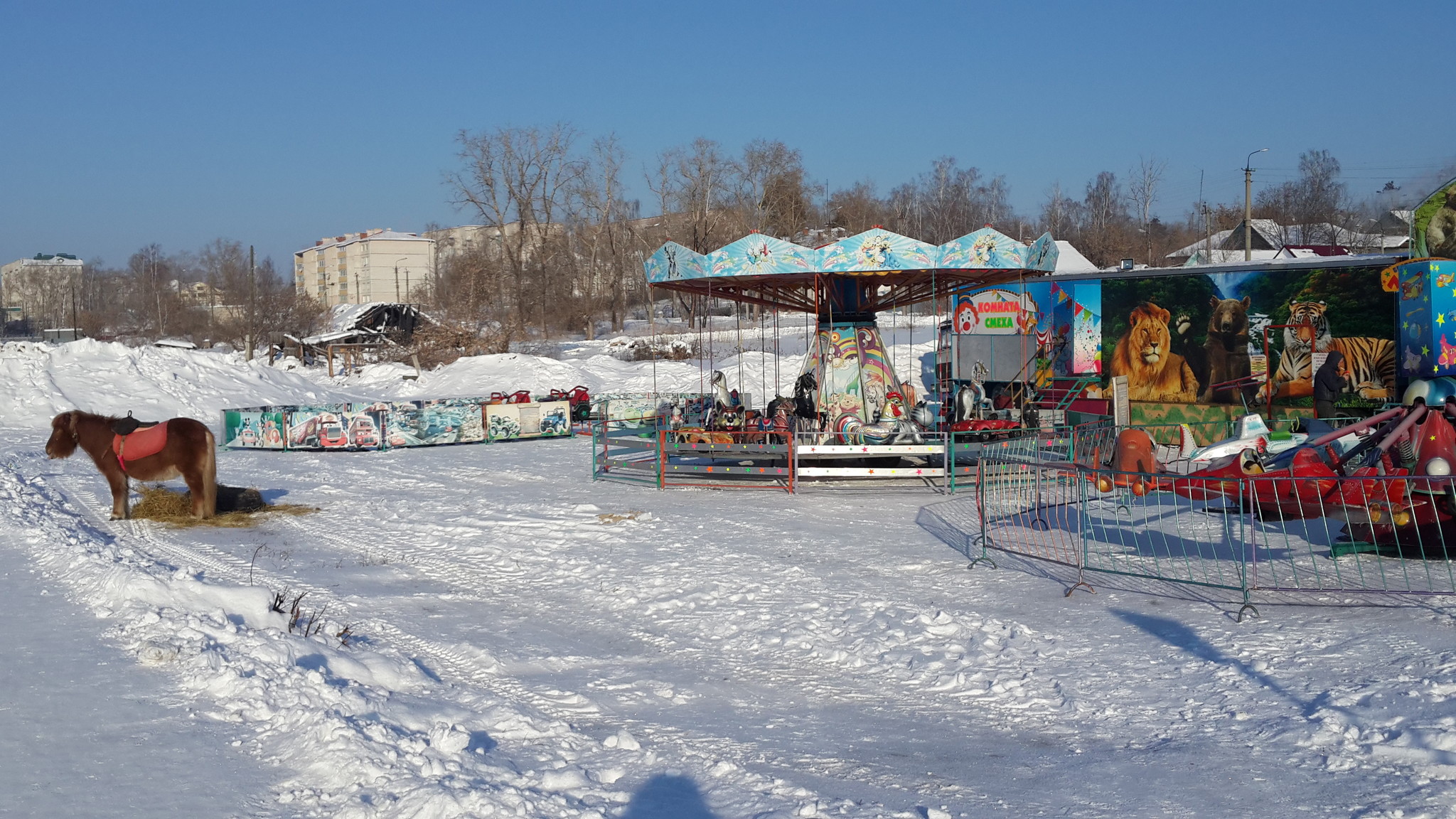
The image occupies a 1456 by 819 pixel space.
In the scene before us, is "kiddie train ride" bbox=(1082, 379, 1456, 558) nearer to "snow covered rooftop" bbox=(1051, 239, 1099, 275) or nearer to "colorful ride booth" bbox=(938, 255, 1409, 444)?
"colorful ride booth" bbox=(938, 255, 1409, 444)

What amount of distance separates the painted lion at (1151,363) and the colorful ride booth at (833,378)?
8365mm

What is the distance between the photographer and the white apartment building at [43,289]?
114 m

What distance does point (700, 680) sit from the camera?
800cm

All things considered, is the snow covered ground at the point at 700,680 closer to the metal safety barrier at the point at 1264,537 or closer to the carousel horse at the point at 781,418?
the metal safety barrier at the point at 1264,537

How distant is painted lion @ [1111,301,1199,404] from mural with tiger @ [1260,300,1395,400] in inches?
78.1

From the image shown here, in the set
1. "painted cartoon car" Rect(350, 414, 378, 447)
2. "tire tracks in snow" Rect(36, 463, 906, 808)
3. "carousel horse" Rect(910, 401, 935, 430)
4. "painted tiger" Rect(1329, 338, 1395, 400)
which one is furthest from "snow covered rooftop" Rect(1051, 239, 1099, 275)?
"tire tracks in snow" Rect(36, 463, 906, 808)

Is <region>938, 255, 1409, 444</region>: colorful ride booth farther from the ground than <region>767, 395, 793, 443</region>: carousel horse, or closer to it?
farther from the ground

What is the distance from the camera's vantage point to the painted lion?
1037 inches

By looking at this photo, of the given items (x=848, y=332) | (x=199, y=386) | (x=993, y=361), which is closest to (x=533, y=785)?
(x=848, y=332)

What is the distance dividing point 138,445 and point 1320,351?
Result: 73.0 ft

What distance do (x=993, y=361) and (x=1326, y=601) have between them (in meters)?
22.0

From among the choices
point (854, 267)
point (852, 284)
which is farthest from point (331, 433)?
point (854, 267)

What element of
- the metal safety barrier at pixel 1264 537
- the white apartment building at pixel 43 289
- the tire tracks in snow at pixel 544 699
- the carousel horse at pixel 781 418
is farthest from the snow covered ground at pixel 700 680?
the white apartment building at pixel 43 289

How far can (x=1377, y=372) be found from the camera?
2294 cm
